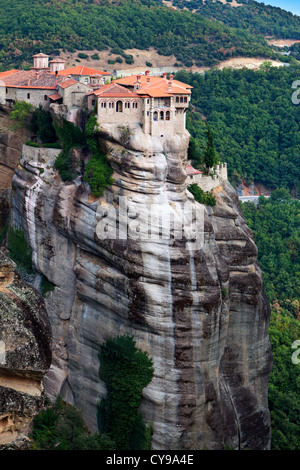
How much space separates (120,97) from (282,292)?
94.9ft

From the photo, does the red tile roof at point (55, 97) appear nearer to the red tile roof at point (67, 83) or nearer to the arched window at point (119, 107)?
the red tile roof at point (67, 83)

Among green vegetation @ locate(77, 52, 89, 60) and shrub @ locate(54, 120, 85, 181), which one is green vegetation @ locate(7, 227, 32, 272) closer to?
shrub @ locate(54, 120, 85, 181)

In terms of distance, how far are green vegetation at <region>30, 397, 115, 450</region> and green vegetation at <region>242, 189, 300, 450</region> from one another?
1247cm

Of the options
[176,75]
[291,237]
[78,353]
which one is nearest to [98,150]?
[78,353]

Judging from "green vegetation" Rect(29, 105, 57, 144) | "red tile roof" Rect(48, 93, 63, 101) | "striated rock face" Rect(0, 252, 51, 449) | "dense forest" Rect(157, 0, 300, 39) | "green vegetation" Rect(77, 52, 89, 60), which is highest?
"dense forest" Rect(157, 0, 300, 39)

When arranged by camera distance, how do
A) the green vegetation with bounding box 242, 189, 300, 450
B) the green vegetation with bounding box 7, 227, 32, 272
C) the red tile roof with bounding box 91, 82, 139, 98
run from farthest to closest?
the green vegetation with bounding box 242, 189, 300, 450
the green vegetation with bounding box 7, 227, 32, 272
the red tile roof with bounding box 91, 82, 139, 98

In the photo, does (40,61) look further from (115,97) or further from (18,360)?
(18,360)

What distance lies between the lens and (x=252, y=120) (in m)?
84.2

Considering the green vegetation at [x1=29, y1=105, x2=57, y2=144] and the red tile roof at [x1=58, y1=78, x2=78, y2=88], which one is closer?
the red tile roof at [x1=58, y1=78, x2=78, y2=88]

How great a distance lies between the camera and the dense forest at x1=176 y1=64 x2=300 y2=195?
79.1 meters

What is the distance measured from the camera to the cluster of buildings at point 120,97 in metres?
40.0

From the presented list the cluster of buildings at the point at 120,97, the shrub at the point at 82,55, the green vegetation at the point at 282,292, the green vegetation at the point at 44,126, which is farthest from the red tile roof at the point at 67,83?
the shrub at the point at 82,55

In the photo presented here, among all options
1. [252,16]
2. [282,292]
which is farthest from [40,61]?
[252,16]

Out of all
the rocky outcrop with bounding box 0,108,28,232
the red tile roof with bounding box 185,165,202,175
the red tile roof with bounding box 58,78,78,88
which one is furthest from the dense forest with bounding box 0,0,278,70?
the red tile roof with bounding box 185,165,202,175
